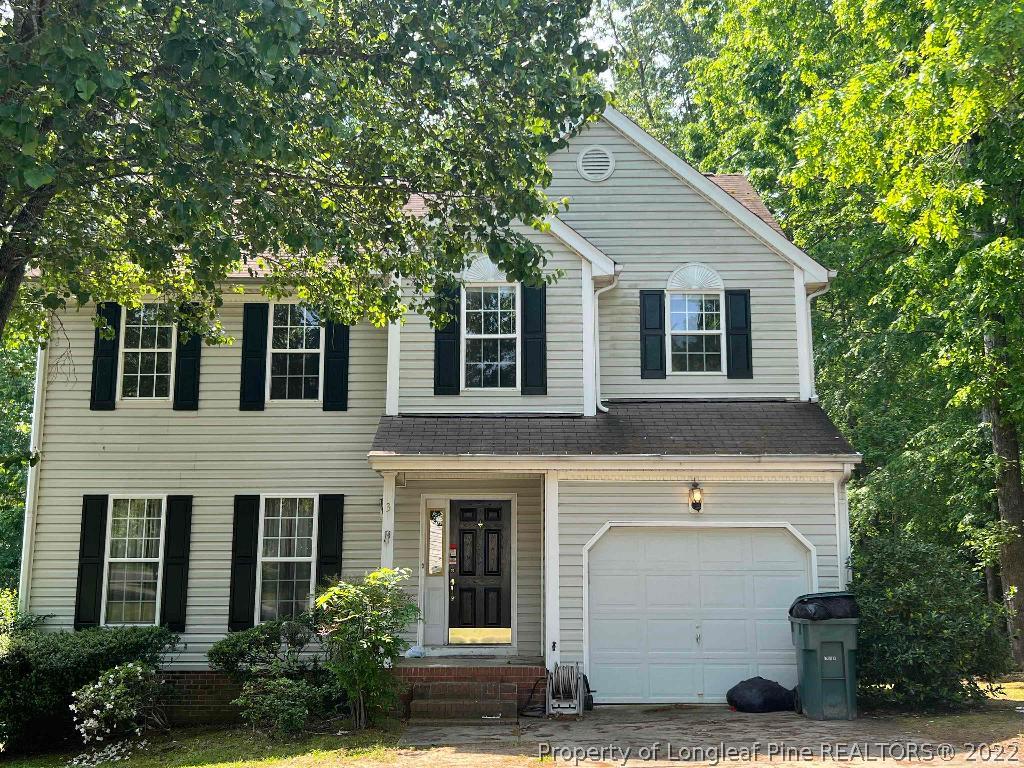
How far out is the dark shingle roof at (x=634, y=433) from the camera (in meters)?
12.4

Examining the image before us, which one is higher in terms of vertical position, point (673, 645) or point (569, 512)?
point (569, 512)

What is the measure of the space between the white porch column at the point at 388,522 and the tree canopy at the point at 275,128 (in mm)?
2687

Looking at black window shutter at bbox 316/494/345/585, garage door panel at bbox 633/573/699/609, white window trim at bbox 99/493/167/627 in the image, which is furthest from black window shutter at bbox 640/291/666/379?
white window trim at bbox 99/493/167/627

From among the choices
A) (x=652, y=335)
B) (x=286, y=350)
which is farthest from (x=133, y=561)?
(x=652, y=335)

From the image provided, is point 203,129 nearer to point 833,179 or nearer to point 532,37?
point 532,37

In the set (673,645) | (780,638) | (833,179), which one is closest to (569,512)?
(673,645)

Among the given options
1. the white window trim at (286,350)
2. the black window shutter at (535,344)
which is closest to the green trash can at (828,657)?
the black window shutter at (535,344)

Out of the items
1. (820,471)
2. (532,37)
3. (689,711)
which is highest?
(532,37)

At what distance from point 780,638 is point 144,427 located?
9.52m

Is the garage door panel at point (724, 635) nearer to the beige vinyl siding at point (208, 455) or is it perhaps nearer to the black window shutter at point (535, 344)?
the black window shutter at point (535, 344)

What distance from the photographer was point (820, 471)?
12594mm

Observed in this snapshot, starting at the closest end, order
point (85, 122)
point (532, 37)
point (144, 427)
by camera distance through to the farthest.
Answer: point (85, 122), point (532, 37), point (144, 427)

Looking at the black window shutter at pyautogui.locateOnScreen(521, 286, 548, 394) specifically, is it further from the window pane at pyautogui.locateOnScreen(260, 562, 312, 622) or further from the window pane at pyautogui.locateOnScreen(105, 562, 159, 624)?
the window pane at pyautogui.locateOnScreen(105, 562, 159, 624)

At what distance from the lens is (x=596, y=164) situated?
15.0m
